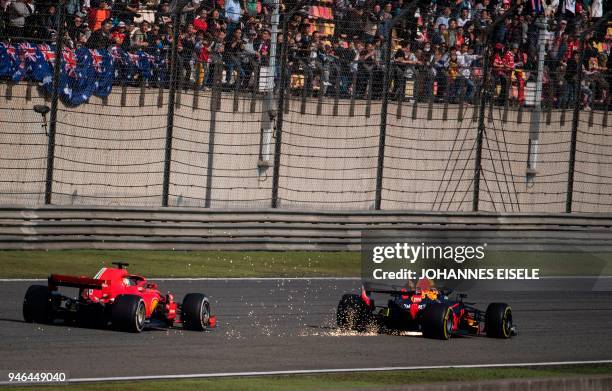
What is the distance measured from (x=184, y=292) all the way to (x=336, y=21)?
264 inches

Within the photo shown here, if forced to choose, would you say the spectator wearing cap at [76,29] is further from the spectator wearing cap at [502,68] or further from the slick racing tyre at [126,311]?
the spectator wearing cap at [502,68]

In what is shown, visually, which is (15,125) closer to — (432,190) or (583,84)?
(432,190)

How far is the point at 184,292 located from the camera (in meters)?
15.0

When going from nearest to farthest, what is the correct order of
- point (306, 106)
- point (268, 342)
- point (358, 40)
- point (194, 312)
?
point (268, 342), point (194, 312), point (358, 40), point (306, 106)

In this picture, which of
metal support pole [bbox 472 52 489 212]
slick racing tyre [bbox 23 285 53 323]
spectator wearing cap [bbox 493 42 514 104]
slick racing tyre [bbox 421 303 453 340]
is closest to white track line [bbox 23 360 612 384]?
slick racing tyre [bbox 421 303 453 340]

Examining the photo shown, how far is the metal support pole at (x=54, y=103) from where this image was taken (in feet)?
57.4

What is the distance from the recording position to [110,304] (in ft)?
38.0

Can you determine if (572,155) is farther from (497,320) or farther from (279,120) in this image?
(497,320)

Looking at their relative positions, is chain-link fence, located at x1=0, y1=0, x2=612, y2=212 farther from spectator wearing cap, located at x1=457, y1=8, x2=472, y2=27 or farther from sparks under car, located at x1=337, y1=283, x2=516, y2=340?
sparks under car, located at x1=337, y1=283, x2=516, y2=340

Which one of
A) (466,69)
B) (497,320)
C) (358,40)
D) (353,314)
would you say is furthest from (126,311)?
(466,69)

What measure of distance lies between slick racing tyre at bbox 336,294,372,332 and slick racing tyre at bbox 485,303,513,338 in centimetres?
126

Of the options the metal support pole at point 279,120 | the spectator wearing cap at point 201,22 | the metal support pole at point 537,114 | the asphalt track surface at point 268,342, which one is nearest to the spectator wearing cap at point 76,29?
the spectator wearing cap at point 201,22

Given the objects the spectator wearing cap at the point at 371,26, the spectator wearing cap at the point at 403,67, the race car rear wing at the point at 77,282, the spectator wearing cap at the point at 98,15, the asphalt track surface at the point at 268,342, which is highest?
the spectator wearing cap at the point at 371,26

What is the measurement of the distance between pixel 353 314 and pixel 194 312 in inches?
68.5
